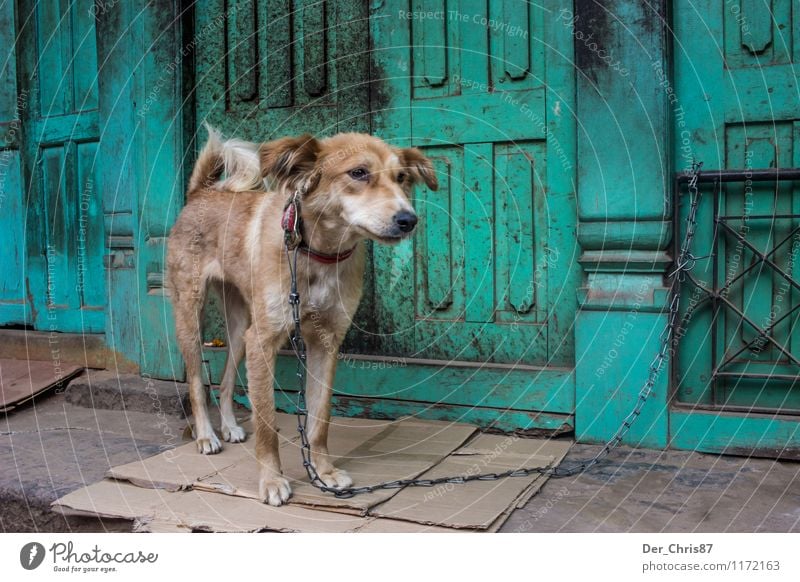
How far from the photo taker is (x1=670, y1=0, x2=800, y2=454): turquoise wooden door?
147 inches

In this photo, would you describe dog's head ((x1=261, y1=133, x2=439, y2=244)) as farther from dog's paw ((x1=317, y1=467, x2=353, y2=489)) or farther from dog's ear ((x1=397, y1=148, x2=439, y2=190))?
dog's paw ((x1=317, y1=467, x2=353, y2=489))

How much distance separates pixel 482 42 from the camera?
14.3 ft

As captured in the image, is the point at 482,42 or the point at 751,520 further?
the point at 482,42

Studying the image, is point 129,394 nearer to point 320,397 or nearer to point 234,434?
point 234,434

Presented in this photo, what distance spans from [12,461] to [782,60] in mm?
4723

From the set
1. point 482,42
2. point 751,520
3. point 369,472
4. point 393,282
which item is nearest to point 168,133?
point 393,282

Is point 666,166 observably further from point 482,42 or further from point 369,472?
point 369,472

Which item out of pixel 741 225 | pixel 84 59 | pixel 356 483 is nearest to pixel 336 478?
pixel 356 483

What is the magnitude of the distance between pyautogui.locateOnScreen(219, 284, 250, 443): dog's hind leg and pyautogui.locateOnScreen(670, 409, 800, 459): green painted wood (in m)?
2.58

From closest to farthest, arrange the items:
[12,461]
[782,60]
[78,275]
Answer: [782,60] < [12,461] < [78,275]

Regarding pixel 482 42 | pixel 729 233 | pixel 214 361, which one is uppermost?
pixel 482 42

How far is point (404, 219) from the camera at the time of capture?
3234 mm

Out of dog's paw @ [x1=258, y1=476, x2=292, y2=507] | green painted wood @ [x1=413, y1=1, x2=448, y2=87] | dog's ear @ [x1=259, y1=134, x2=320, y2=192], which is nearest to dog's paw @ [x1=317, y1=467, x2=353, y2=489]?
dog's paw @ [x1=258, y1=476, x2=292, y2=507]

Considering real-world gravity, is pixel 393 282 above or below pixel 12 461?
above
